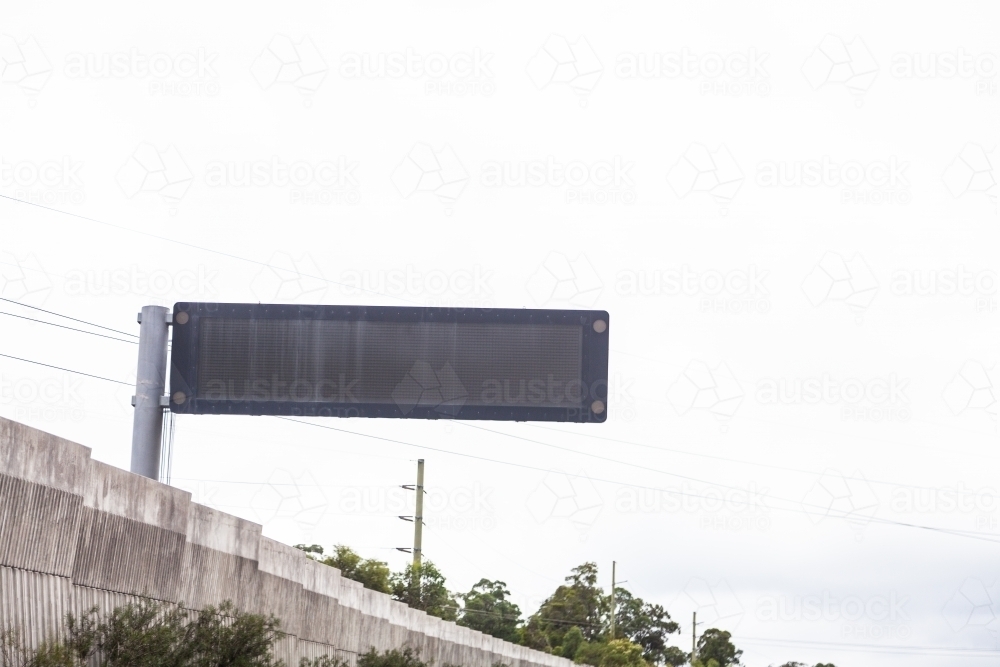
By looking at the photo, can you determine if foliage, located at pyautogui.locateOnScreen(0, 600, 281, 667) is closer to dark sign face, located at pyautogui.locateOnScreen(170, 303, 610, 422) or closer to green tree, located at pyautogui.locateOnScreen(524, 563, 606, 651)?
dark sign face, located at pyautogui.locateOnScreen(170, 303, 610, 422)

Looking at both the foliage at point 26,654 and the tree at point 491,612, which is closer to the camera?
the foliage at point 26,654

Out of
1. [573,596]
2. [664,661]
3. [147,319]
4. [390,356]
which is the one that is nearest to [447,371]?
[390,356]

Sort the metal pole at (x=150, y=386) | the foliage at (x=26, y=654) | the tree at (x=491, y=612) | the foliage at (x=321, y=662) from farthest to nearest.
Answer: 1. the tree at (x=491, y=612)
2. the foliage at (x=321, y=662)
3. the metal pole at (x=150, y=386)
4. the foliage at (x=26, y=654)

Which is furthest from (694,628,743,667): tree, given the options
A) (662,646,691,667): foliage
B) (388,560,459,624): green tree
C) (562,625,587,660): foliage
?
(388,560,459,624): green tree

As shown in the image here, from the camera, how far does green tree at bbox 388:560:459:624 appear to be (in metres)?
61.5

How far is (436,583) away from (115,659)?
53.9 m

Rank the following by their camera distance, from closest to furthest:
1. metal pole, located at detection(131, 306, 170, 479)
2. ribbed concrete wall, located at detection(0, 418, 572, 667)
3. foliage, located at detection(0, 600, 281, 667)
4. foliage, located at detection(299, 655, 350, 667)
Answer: ribbed concrete wall, located at detection(0, 418, 572, 667) → foliage, located at detection(0, 600, 281, 667) → metal pole, located at detection(131, 306, 170, 479) → foliage, located at detection(299, 655, 350, 667)

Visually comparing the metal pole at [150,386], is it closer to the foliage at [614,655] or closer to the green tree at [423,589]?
the green tree at [423,589]

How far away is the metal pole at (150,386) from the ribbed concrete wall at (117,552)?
0.32 metres

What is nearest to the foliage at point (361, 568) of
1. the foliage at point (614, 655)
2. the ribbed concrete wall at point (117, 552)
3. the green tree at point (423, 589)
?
the green tree at point (423, 589)

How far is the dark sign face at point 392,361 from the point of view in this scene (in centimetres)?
1245

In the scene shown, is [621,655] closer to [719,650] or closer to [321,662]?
[719,650]

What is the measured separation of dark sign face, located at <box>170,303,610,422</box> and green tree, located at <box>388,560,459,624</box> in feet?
158

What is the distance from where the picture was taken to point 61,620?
36.6ft
